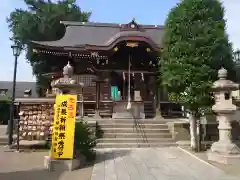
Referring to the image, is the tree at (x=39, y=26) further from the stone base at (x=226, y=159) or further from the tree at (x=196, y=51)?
the stone base at (x=226, y=159)

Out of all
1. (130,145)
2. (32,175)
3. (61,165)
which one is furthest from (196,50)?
(32,175)

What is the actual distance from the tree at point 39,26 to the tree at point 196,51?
21.8 metres

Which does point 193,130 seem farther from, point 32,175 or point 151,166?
point 32,175

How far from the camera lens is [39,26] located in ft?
101

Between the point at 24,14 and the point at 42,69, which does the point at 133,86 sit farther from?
the point at 24,14

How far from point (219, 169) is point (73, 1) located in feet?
108

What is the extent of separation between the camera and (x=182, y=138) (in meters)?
12.1

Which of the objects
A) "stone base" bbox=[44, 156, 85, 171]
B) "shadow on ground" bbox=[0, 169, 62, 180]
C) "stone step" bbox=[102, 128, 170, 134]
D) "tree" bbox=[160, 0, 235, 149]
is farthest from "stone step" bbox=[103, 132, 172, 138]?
"shadow on ground" bbox=[0, 169, 62, 180]

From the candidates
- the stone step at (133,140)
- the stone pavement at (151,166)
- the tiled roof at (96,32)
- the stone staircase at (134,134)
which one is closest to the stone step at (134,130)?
the stone staircase at (134,134)

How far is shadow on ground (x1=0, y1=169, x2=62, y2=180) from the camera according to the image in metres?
6.74

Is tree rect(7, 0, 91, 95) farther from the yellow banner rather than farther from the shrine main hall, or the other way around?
the yellow banner

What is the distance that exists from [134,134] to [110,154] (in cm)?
280

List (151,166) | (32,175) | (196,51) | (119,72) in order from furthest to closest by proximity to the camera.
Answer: (119,72), (196,51), (151,166), (32,175)

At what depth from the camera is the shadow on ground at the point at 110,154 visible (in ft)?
29.9
